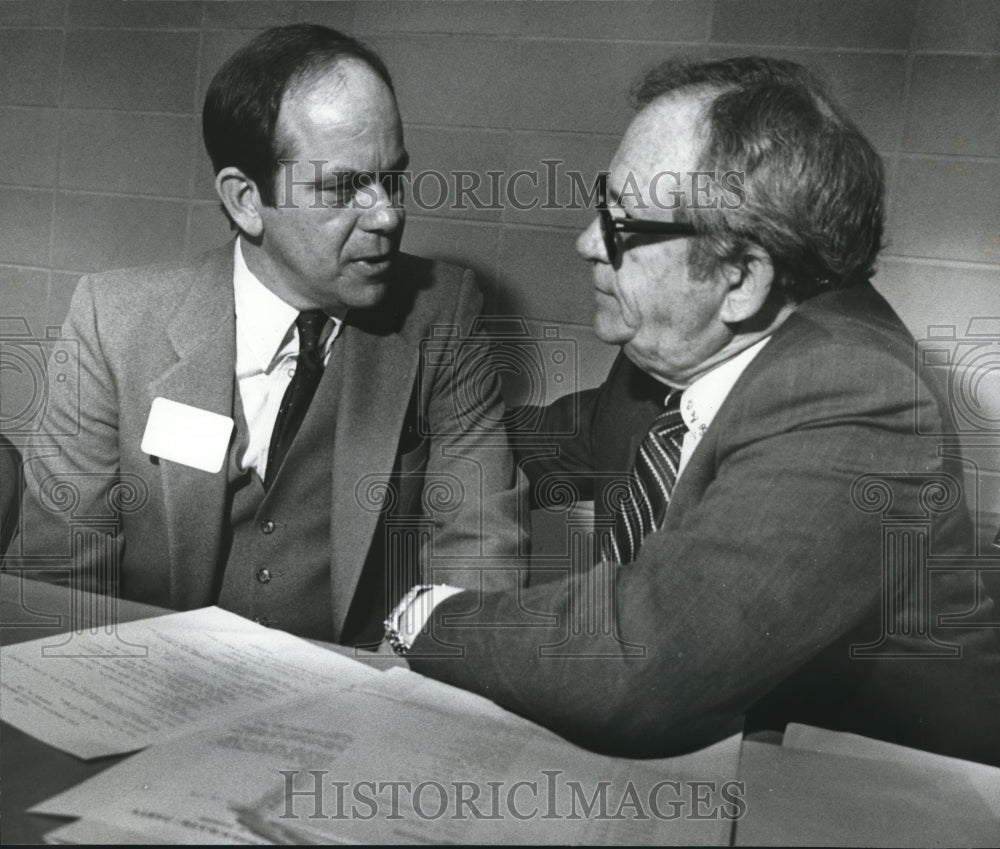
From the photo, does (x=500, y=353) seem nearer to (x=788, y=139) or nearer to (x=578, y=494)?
(x=578, y=494)

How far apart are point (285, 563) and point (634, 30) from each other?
97cm

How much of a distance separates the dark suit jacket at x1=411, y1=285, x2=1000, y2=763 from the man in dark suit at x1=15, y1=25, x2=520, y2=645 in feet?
1.30

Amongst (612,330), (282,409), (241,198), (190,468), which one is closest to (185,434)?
(190,468)

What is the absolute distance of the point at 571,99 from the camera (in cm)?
131

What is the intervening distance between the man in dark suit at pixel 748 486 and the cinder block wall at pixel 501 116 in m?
0.07

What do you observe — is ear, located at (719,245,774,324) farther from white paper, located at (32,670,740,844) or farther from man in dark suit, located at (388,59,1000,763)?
white paper, located at (32,670,740,844)

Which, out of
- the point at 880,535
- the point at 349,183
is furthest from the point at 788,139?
the point at 349,183

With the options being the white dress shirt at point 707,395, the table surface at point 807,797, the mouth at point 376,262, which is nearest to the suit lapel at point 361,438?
the mouth at point 376,262

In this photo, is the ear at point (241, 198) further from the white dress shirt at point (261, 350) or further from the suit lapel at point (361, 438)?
the suit lapel at point (361, 438)

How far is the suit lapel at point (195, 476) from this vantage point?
53.4 inches

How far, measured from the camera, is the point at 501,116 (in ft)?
4.42

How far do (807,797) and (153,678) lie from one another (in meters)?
0.64

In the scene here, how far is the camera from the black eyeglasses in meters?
1.15

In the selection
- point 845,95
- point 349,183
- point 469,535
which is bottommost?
point 469,535
